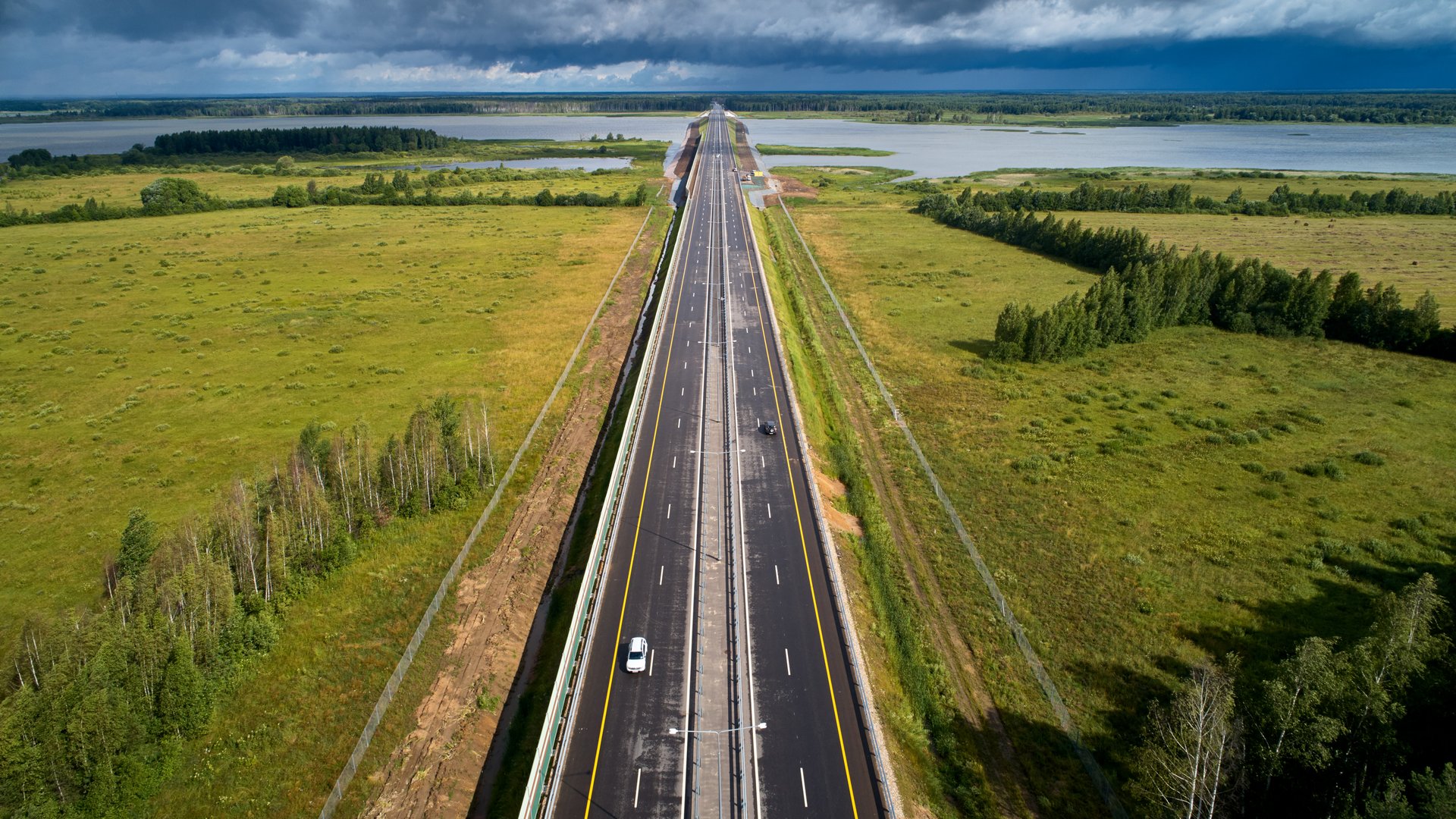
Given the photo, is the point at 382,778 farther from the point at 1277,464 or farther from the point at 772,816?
the point at 1277,464

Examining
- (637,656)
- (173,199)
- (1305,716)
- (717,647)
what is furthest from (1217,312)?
(173,199)

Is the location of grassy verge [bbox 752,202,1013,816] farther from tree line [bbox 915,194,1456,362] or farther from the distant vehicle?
tree line [bbox 915,194,1456,362]

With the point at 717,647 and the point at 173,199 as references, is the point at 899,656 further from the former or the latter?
the point at 173,199

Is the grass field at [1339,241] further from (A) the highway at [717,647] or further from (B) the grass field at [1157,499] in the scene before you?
(A) the highway at [717,647]

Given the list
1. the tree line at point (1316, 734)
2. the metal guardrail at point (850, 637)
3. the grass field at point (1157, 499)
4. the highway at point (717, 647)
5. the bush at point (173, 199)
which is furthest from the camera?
the bush at point (173, 199)

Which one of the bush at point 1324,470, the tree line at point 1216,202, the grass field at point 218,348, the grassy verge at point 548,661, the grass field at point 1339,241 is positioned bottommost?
the grassy verge at point 548,661

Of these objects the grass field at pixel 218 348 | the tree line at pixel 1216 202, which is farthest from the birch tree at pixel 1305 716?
the tree line at pixel 1216 202

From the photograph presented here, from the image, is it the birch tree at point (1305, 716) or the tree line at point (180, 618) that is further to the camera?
the tree line at point (180, 618)
